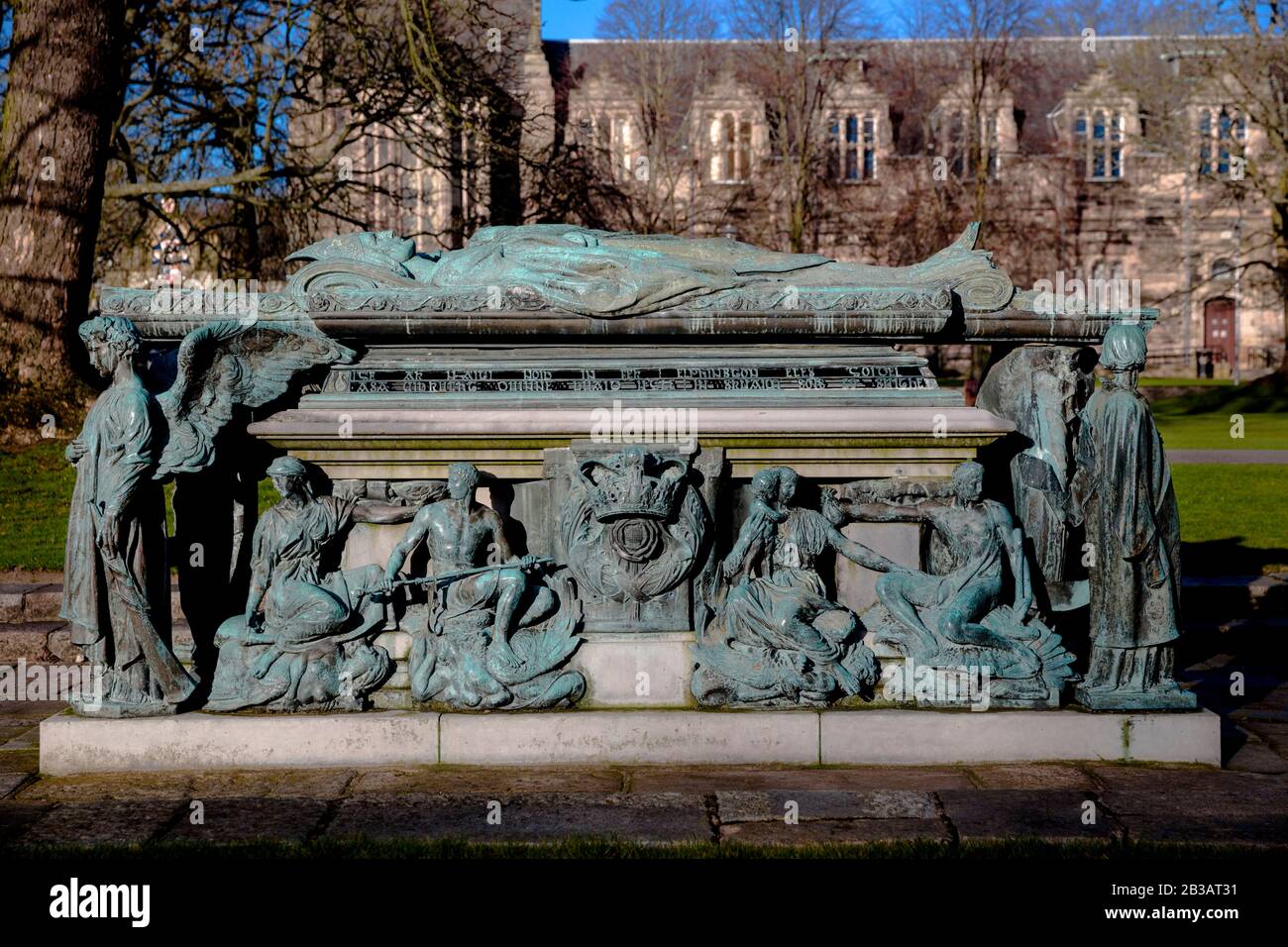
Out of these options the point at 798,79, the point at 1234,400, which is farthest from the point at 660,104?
the point at 1234,400

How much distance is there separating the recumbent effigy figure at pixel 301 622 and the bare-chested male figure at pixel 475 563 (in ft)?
0.69

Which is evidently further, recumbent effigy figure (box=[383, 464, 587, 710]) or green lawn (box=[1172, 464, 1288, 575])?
green lawn (box=[1172, 464, 1288, 575])

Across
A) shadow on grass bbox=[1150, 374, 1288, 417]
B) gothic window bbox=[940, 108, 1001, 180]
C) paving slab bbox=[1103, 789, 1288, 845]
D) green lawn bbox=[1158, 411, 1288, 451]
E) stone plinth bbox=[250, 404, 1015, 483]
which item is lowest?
paving slab bbox=[1103, 789, 1288, 845]

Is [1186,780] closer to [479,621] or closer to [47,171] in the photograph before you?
A: [479,621]

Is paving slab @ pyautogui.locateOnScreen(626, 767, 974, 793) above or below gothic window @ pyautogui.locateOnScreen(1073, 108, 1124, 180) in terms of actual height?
below

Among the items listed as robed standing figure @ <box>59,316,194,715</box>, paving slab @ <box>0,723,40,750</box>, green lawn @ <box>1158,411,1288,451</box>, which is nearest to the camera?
robed standing figure @ <box>59,316,194,715</box>

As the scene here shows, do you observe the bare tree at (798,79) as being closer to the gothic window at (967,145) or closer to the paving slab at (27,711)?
the gothic window at (967,145)

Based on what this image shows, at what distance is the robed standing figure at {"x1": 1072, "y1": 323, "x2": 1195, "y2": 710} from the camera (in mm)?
5922

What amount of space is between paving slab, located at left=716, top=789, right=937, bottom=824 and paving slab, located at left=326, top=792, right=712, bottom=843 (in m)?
0.12

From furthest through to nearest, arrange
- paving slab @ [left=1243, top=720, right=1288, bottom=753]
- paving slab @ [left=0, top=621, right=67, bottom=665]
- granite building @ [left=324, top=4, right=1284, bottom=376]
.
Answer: granite building @ [left=324, top=4, right=1284, bottom=376] < paving slab @ [left=0, top=621, right=67, bottom=665] < paving slab @ [left=1243, top=720, right=1288, bottom=753]

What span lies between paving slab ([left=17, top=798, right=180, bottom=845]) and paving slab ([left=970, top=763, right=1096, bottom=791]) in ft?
10.3

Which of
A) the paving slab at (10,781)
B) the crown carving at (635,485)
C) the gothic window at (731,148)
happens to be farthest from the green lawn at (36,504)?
the gothic window at (731,148)

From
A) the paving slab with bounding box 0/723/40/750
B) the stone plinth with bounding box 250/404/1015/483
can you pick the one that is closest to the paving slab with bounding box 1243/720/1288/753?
the stone plinth with bounding box 250/404/1015/483

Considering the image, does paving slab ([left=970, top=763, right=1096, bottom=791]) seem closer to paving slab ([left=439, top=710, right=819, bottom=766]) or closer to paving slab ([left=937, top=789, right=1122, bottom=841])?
paving slab ([left=937, top=789, right=1122, bottom=841])
